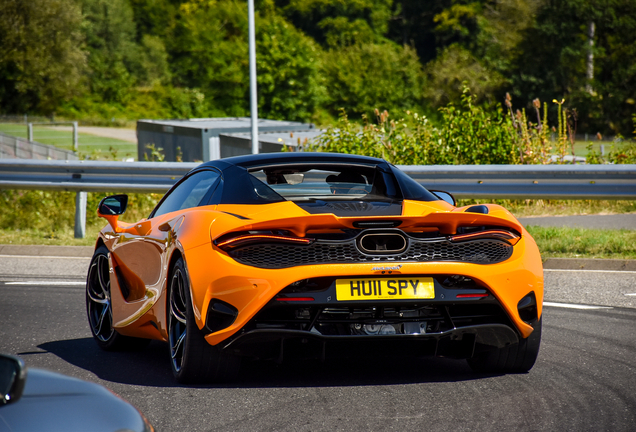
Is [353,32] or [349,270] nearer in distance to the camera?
[349,270]

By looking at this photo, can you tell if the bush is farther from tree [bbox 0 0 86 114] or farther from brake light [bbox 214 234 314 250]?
tree [bbox 0 0 86 114]

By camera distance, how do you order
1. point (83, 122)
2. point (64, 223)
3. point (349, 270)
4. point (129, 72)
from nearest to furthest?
1. point (349, 270)
2. point (64, 223)
3. point (83, 122)
4. point (129, 72)

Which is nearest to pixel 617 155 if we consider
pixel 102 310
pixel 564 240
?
pixel 564 240

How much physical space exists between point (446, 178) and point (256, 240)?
6795 mm

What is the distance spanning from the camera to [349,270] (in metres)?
4.29

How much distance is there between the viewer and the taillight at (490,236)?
4488 mm

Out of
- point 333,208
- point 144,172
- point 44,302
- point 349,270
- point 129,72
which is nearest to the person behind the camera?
point 349,270

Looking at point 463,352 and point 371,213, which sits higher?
point 371,213

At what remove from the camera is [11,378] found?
2.09 meters

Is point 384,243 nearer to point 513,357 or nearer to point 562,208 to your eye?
point 513,357

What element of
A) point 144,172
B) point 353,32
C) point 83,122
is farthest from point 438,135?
point 353,32

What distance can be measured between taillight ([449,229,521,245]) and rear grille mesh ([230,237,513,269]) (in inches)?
2.1

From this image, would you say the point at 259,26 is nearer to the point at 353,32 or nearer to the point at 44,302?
the point at 353,32

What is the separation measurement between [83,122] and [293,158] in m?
62.8
